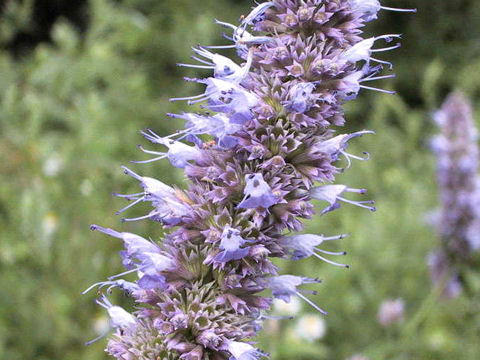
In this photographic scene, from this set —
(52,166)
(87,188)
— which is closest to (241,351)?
(87,188)

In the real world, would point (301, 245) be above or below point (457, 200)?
above

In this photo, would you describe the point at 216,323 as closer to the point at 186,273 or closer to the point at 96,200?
the point at 186,273

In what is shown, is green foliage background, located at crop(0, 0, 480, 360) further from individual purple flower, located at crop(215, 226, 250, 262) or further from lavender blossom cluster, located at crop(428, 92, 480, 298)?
individual purple flower, located at crop(215, 226, 250, 262)

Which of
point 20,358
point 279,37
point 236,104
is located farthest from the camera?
point 20,358

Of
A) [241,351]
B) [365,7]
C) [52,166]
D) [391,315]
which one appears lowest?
[391,315]

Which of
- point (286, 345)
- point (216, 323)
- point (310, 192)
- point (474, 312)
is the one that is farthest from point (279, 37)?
point (474, 312)

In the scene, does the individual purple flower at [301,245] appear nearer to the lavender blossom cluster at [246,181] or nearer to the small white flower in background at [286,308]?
the lavender blossom cluster at [246,181]

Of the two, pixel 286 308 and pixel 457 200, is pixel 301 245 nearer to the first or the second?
pixel 286 308
